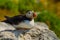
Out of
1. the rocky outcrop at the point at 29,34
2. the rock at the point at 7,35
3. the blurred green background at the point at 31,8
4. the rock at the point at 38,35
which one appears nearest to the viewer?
the rock at the point at 7,35

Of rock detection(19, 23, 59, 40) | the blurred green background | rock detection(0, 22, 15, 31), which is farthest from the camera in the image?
the blurred green background

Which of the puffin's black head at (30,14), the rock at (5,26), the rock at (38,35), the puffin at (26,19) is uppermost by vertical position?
the puffin's black head at (30,14)

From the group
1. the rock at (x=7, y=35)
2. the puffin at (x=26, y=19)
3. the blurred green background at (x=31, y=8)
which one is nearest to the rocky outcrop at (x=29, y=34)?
the rock at (x=7, y=35)

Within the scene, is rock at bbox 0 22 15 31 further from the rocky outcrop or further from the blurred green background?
the blurred green background

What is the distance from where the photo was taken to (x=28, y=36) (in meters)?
5.16

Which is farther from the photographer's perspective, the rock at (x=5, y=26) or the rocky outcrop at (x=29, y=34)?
the rock at (x=5, y=26)

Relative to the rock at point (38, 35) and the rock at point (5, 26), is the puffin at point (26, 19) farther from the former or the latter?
the rock at point (38, 35)

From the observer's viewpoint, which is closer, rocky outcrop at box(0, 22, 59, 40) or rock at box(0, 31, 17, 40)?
rock at box(0, 31, 17, 40)

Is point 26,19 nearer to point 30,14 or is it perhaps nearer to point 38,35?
point 30,14

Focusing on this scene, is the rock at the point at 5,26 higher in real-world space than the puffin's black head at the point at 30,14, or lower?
lower

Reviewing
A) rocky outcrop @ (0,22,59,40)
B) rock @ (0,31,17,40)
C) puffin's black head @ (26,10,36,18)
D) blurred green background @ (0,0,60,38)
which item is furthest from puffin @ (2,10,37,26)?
blurred green background @ (0,0,60,38)

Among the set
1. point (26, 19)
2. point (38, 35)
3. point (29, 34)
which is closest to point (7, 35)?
point (29, 34)

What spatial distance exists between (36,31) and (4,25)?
688mm

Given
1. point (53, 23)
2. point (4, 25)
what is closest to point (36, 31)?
point (4, 25)
